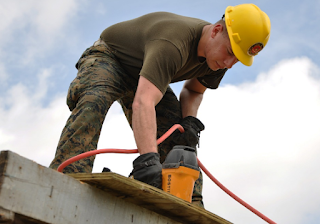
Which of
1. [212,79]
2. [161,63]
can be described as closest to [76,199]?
[161,63]

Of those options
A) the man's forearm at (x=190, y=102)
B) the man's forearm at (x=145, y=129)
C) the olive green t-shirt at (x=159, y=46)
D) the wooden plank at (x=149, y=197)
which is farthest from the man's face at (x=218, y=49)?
the wooden plank at (x=149, y=197)

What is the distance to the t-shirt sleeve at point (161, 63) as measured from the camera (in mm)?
2951

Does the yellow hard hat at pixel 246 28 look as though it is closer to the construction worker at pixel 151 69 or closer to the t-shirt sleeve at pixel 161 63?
the construction worker at pixel 151 69

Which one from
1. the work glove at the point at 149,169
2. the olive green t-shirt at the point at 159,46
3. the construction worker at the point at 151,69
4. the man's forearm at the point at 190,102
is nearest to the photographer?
the work glove at the point at 149,169

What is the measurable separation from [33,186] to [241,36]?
229cm

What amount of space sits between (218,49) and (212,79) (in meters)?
0.65

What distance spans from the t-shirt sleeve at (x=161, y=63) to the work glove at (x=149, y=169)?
0.55 meters

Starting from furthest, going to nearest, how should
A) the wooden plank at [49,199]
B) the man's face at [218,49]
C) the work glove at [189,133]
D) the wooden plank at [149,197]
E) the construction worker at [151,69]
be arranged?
1. the work glove at [189,133]
2. the man's face at [218,49]
3. the construction worker at [151,69]
4. the wooden plank at [149,197]
5. the wooden plank at [49,199]

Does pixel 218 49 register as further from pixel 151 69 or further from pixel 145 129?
pixel 145 129

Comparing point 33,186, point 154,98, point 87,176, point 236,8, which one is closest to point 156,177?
point 154,98

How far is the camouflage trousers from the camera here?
289 centimetres

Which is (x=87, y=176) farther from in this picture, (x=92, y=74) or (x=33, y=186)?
(x=92, y=74)

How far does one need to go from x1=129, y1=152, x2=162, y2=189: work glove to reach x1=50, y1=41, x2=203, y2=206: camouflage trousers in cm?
41

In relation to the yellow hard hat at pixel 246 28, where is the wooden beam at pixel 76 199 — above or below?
below
